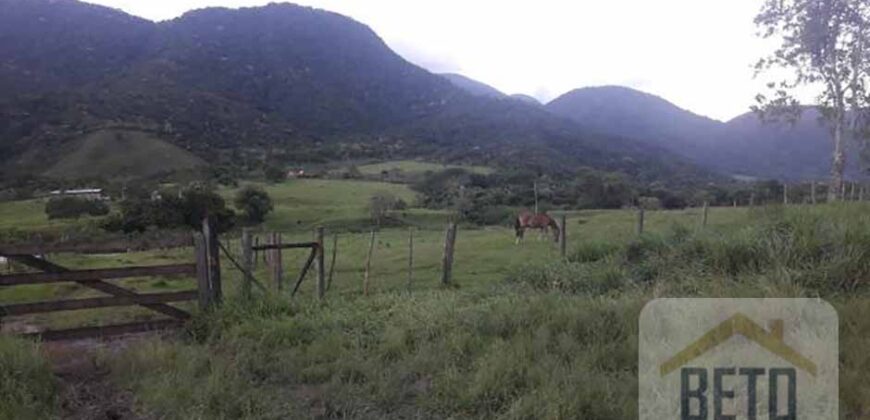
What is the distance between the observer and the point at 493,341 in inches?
279

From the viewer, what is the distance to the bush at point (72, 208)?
209 ft

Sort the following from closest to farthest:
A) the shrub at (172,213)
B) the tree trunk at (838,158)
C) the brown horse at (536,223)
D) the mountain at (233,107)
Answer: the tree trunk at (838,158), the brown horse at (536,223), the shrub at (172,213), the mountain at (233,107)

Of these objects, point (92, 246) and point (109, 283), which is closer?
point (109, 283)

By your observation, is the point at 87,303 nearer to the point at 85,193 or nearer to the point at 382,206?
the point at 382,206

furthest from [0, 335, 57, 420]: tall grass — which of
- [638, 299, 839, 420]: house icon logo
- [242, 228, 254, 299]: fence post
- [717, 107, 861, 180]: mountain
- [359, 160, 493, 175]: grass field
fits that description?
[717, 107, 861, 180]: mountain

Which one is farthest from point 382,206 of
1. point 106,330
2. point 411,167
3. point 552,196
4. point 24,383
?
point 24,383

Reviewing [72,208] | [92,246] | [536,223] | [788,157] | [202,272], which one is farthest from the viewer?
[788,157]

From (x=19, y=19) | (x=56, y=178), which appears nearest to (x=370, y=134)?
(x=56, y=178)

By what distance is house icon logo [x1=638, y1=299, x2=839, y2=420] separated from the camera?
5125 mm

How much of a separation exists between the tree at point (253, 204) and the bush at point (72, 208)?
13.2 m

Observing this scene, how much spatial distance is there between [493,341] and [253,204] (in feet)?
199

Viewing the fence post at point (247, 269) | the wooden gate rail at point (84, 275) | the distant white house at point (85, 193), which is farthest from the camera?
the distant white house at point (85, 193)

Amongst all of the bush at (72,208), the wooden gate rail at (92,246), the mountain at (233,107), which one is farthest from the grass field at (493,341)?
the mountain at (233,107)

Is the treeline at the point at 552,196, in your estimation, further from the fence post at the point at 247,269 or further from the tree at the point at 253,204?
the fence post at the point at 247,269
